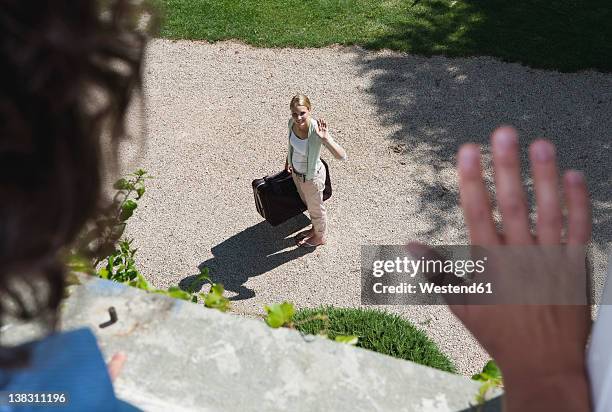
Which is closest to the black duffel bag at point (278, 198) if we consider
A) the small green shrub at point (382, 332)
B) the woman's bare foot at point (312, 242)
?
the woman's bare foot at point (312, 242)

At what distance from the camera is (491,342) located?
1458 mm

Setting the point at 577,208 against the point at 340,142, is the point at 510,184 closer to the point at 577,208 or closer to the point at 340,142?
the point at 577,208

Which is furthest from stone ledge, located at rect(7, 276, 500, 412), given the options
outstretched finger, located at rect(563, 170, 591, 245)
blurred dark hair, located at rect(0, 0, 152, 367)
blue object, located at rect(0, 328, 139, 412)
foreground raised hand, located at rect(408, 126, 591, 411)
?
blurred dark hair, located at rect(0, 0, 152, 367)

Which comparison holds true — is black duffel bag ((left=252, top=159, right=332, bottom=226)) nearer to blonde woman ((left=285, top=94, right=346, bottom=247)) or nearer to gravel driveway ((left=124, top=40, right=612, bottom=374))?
blonde woman ((left=285, top=94, right=346, bottom=247))

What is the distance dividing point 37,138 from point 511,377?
99cm

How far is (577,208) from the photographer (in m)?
1.43

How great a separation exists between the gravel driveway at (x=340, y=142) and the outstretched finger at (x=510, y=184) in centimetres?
405

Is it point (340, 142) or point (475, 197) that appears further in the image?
point (340, 142)

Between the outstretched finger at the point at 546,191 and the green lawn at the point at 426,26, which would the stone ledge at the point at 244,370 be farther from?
the green lawn at the point at 426,26

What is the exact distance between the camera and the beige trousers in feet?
19.0

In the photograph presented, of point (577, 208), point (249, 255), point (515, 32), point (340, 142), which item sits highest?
point (515, 32)

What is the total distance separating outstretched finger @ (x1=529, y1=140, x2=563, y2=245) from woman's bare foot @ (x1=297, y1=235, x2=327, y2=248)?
15.7 feet

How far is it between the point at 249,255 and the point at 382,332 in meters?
1.41

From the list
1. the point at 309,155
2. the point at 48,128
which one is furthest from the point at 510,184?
the point at 309,155
